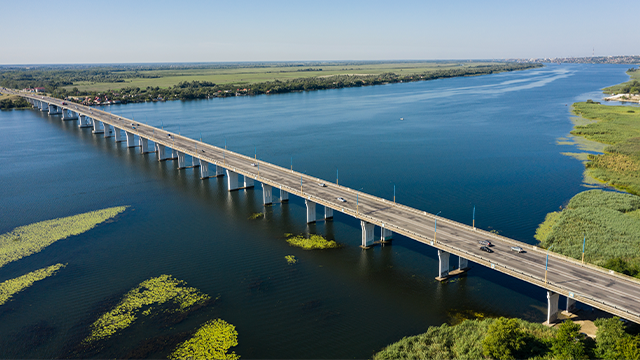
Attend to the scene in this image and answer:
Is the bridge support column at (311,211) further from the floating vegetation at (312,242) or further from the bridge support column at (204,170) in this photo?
the bridge support column at (204,170)

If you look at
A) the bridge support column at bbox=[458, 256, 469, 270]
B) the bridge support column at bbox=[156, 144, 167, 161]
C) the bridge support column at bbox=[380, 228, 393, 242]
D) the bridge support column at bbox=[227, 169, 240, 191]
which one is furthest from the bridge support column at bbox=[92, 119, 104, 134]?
the bridge support column at bbox=[458, 256, 469, 270]

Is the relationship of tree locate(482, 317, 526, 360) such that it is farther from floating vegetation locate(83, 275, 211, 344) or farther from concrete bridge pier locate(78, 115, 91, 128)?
concrete bridge pier locate(78, 115, 91, 128)

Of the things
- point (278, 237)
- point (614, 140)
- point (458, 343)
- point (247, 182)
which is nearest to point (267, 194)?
point (247, 182)

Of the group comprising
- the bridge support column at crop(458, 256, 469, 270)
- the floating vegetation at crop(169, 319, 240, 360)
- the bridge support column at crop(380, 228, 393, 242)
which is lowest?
the floating vegetation at crop(169, 319, 240, 360)

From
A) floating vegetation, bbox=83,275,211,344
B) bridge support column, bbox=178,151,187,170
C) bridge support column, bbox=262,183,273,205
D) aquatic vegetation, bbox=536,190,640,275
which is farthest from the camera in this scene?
bridge support column, bbox=178,151,187,170

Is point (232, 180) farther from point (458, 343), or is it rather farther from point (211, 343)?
point (458, 343)

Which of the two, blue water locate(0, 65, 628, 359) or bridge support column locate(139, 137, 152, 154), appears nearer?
blue water locate(0, 65, 628, 359)
